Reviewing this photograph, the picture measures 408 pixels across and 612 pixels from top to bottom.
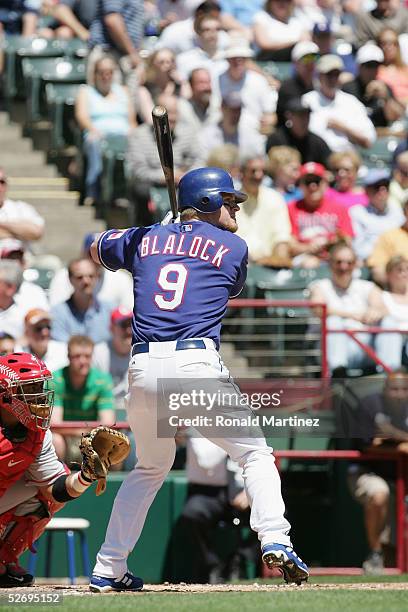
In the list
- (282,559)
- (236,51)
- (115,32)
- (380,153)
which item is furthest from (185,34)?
(282,559)

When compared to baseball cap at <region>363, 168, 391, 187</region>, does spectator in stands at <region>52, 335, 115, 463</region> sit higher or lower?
lower

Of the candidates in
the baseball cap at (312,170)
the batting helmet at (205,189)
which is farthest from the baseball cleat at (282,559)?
the baseball cap at (312,170)

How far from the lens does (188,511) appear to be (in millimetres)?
9500

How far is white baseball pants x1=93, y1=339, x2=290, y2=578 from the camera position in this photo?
623 centimetres

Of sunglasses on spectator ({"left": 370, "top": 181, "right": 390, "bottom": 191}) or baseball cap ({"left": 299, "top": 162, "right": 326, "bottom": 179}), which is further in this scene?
sunglasses on spectator ({"left": 370, "top": 181, "right": 390, "bottom": 191})

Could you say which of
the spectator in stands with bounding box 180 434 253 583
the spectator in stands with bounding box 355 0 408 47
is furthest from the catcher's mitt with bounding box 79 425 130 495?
Answer: the spectator in stands with bounding box 355 0 408 47

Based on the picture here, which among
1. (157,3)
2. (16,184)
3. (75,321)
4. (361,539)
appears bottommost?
(361,539)

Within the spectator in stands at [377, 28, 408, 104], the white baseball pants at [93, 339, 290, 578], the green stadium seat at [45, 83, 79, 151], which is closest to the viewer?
the white baseball pants at [93, 339, 290, 578]

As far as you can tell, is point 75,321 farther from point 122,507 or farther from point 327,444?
point 122,507

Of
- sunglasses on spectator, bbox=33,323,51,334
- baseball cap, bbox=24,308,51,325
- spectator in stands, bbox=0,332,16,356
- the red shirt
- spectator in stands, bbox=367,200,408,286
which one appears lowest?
spectator in stands, bbox=0,332,16,356

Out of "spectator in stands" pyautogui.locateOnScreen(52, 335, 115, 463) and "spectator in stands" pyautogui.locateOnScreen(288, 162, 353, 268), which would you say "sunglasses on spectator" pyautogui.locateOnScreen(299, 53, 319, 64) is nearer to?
"spectator in stands" pyautogui.locateOnScreen(288, 162, 353, 268)

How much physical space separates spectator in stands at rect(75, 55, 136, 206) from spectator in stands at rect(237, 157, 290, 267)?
154 cm

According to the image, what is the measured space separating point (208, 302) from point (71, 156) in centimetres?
671

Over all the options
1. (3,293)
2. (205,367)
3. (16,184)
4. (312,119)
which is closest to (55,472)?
(205,367)
